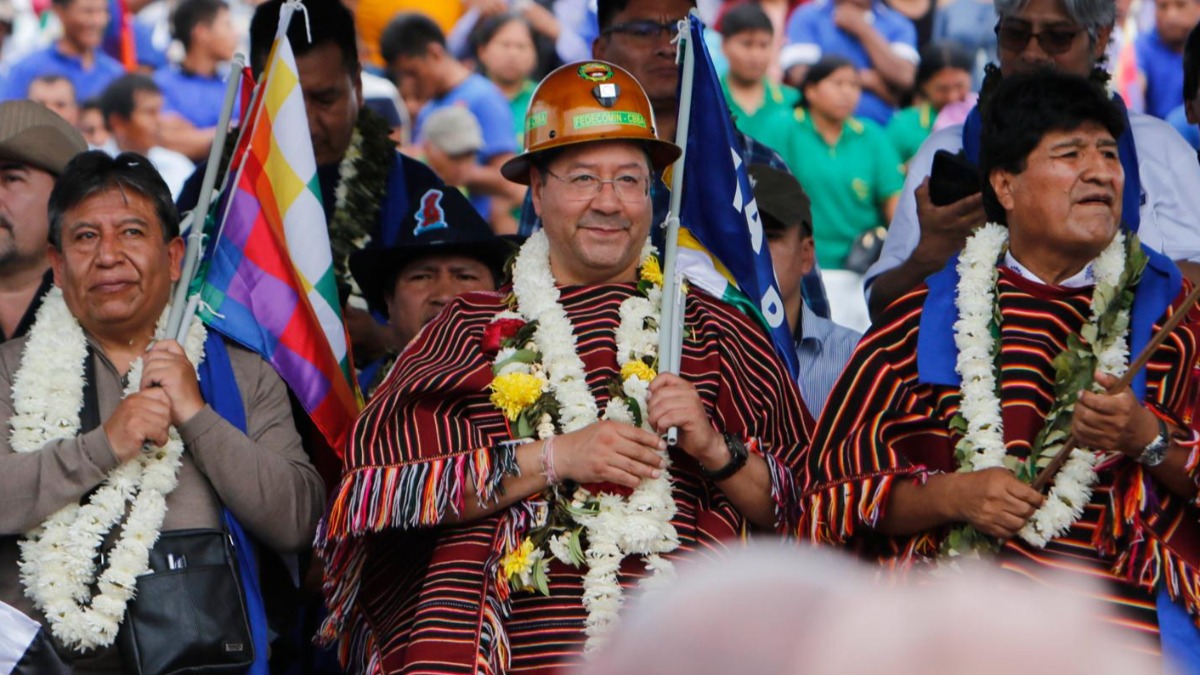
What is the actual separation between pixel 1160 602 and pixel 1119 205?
101 cm

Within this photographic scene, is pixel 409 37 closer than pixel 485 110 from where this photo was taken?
No

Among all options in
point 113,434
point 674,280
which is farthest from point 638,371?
point 113,434

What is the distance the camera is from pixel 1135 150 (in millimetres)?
5250

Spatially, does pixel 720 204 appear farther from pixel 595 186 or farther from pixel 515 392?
pixel 515 392

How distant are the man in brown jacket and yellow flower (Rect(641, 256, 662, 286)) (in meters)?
1.08

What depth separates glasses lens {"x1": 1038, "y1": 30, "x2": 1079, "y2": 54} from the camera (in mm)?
5488

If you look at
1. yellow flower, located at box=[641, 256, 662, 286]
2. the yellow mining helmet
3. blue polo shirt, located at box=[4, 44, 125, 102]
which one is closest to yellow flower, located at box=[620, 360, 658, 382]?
yellow flower, located at box=[641, 256, 662, 286]

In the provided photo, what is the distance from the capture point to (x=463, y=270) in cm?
596

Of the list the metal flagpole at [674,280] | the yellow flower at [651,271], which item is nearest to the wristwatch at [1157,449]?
the metal flagpole at [674,280]

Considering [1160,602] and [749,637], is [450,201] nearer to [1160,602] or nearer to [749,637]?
[1160,602]

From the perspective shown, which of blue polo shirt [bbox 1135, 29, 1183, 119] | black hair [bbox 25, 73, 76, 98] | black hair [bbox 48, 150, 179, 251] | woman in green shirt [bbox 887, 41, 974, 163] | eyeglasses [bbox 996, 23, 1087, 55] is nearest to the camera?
black hair [bbox 48, 150, 179, 251]

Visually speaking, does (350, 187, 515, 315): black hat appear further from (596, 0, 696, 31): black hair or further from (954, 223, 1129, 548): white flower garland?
(954, 223, 1129, 548): white flower garland

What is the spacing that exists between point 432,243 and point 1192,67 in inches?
102

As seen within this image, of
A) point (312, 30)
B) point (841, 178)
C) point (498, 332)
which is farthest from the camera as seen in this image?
point (841, 178)
